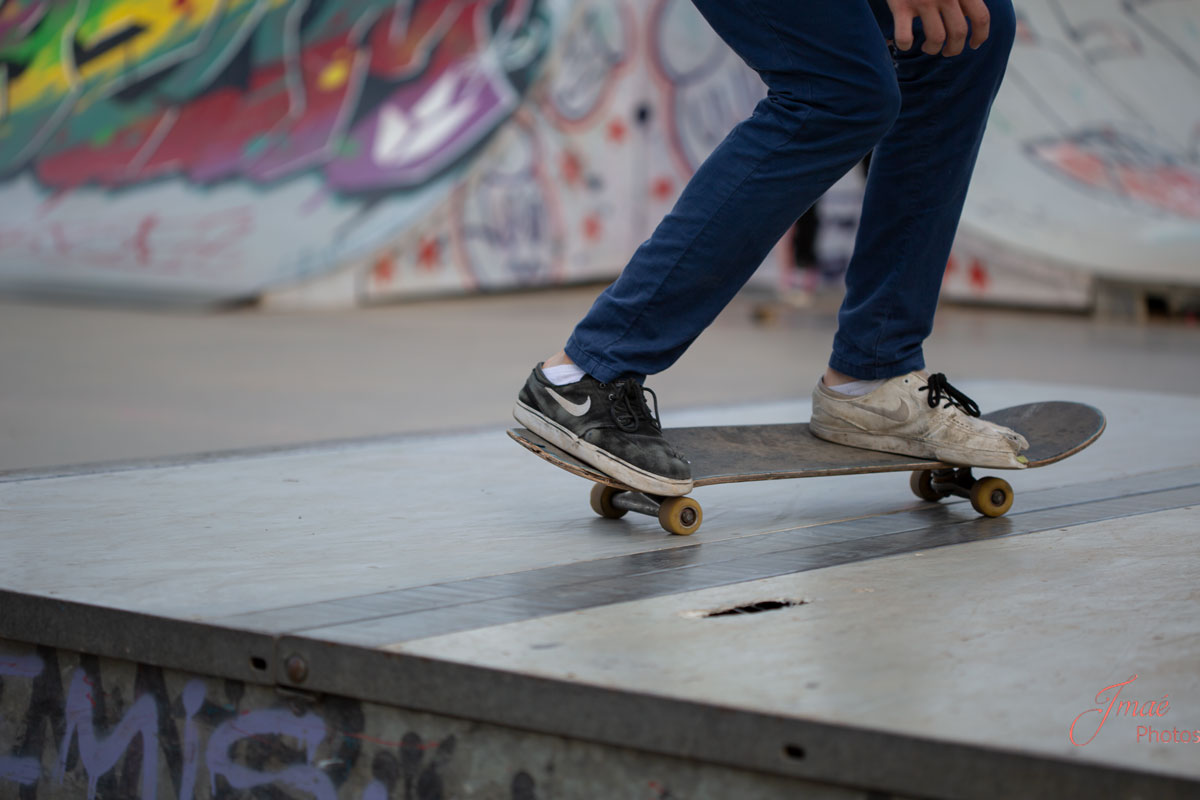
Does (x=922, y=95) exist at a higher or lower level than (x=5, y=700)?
higher

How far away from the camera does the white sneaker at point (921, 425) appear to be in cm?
245

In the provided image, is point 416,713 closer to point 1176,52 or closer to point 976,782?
point 976,782

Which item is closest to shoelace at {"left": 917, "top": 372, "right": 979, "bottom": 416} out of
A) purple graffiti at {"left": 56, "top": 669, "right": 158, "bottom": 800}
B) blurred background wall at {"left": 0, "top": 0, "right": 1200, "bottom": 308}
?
purple graffiti at {"left": 56, "top": 669, "right": 158, "bottom": 800}

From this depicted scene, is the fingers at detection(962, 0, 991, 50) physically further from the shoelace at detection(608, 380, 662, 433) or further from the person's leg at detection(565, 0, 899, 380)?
the shoelace at detection(608, 380, 662, 433)

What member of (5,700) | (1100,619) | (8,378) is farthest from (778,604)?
(8,378)

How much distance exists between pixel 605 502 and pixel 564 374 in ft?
0.87

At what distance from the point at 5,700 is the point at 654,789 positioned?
38.2 inches

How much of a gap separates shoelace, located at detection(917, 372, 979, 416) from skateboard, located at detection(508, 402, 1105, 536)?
11cm

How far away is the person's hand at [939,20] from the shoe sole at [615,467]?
789 mm

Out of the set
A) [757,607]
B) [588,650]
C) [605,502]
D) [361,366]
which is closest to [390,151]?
[361,366]

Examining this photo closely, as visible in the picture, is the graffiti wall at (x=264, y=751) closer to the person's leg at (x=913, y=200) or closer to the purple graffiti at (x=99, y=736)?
the purple graffiti at (x=99, y=736)

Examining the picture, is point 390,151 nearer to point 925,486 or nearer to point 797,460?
point 925,486

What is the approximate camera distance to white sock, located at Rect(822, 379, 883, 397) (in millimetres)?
2570

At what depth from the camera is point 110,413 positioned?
189 inches
